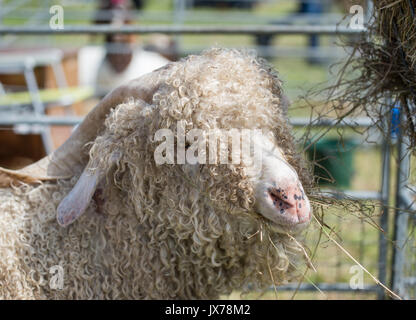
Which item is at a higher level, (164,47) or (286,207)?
(164,47)

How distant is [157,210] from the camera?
76.9 inches

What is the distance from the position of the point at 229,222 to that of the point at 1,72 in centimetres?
498

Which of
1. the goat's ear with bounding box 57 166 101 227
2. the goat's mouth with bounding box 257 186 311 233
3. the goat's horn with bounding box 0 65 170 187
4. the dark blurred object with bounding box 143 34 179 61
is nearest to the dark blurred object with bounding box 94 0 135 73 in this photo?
the dark blurred object with bounding box 143 34 179 61

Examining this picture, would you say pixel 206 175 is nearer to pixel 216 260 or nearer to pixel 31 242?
pixel 216 260

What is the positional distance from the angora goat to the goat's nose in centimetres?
6

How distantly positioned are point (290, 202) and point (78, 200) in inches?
28.8

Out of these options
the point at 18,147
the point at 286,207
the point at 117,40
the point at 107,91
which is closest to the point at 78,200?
the point at 286,207

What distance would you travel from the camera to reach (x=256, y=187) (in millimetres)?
1726

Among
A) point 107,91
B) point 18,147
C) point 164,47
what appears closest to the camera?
point 18,147

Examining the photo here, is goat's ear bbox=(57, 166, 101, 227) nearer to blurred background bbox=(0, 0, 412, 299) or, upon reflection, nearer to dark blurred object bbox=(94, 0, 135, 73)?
blurred background bbox=(0, 0, 412, 299)

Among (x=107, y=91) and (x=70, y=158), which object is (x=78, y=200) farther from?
(x=107, y=91)

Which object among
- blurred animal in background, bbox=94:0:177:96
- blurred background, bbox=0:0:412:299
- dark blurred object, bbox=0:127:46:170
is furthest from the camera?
blurred animal in background, bbox=94:0:177:96

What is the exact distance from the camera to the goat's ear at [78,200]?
1886 mm

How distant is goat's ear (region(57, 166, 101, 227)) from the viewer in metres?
1.89
